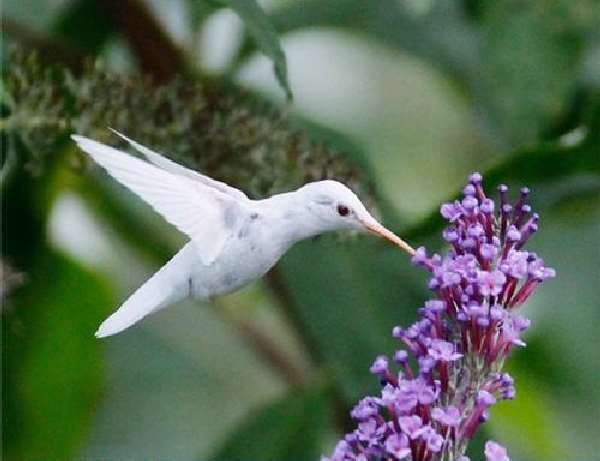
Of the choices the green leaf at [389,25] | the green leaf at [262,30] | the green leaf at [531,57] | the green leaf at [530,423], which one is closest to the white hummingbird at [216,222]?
the green leaf at [262,30]

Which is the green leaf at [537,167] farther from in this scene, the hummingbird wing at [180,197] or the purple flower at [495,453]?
the purple flower at [495,453]

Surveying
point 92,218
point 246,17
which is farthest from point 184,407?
point 246,17

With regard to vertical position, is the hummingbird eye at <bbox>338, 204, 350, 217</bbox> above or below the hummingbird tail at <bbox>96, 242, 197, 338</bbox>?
above

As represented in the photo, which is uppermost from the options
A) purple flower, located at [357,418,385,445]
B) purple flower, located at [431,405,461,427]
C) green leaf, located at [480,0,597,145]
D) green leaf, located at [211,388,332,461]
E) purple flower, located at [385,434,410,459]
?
green leaf, located at [480,0,597,145]

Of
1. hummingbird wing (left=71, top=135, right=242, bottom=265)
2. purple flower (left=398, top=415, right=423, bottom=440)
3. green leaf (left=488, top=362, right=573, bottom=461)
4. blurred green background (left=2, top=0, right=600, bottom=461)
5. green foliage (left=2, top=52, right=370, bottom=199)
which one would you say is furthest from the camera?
green leaf (left=488, top=362, right=573, bottom=461)

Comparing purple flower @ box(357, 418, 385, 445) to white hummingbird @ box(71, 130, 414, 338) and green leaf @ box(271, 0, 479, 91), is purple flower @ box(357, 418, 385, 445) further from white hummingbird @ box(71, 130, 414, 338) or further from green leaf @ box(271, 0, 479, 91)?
green leaf @ box(271, 0, 479, 91)

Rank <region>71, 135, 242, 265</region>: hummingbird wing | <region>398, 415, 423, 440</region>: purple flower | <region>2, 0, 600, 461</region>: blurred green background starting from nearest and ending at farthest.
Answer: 1. <region>398, 415, 423, 440</region>: purple flower
2. <region>71, 135, 242, 265</region>: hummingbird wing
3. <region>2, 0, 600, 461</region>: blurred green background

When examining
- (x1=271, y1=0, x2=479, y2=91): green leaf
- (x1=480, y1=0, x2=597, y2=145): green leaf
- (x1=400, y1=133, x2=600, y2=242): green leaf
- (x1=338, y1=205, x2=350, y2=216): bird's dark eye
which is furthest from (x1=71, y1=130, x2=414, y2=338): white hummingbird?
(x1=271, y1=0, x2=479, y2=91): green leaf
